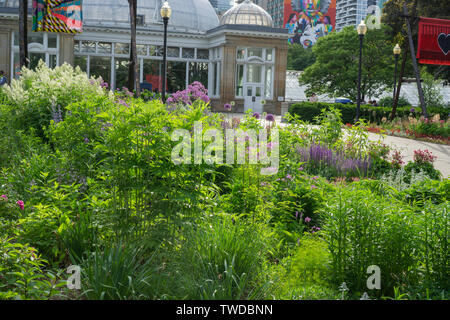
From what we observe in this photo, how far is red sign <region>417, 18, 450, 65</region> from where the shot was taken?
19.5 metres

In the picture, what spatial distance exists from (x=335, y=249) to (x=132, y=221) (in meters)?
1.69

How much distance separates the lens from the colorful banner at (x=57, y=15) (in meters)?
18.2

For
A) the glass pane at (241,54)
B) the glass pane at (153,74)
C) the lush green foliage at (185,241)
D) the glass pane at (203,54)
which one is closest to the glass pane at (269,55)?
the glass pane at (241,54)

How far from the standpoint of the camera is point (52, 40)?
35.3 m

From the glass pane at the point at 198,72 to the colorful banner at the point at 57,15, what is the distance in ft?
59.0

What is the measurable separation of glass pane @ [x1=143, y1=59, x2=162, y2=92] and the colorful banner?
16.2 meters

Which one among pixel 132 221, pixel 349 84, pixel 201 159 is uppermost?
pixel 349 84

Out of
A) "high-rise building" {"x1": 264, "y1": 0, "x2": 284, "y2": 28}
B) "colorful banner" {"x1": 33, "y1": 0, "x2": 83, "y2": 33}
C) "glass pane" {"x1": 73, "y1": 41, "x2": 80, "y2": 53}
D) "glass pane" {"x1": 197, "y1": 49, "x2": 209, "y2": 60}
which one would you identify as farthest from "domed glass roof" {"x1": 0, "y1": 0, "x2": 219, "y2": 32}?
"high-rise building" {"x1": 264, "y1": 0, "x2": 284, "y2": 28}

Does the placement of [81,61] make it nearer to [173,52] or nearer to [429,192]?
[173,52]

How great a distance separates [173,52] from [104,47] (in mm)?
5304

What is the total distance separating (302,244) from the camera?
4.49 meters

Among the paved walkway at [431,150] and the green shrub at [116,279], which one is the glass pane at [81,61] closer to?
the paved walkway at [431,150]
